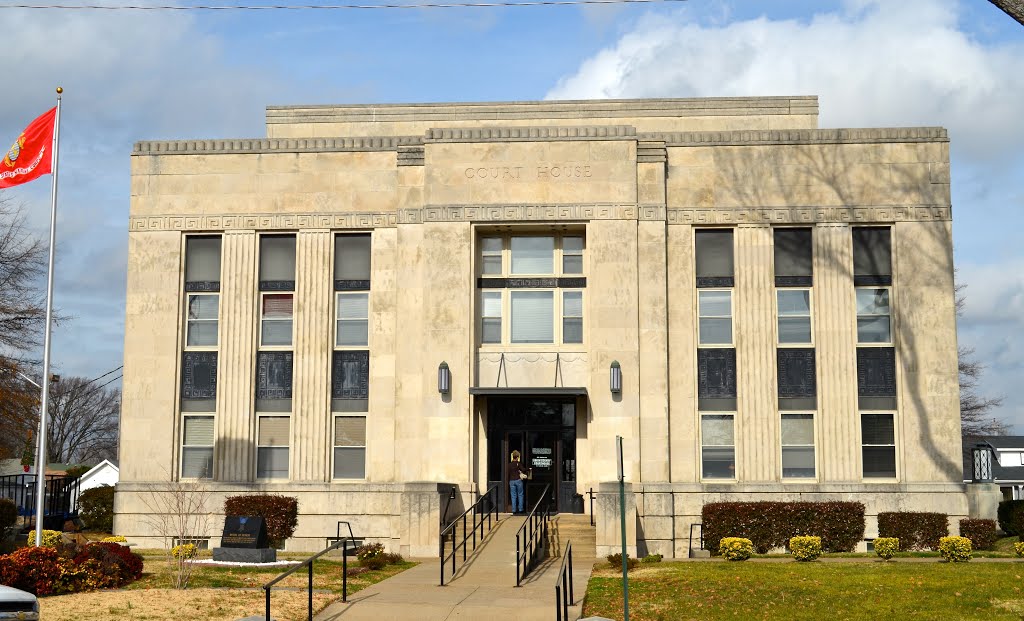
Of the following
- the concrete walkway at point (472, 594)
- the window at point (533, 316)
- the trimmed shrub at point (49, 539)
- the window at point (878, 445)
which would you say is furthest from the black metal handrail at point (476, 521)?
the window at point (878, 445)

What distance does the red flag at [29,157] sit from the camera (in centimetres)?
2414

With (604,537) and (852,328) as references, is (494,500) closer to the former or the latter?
(604,537)

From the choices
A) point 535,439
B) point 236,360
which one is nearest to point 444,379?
point 535,439

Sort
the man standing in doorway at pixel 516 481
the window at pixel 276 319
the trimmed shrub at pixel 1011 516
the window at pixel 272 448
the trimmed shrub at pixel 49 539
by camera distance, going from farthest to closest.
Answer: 1. the window at pixel 276 319
2. the window at pixel 272 448
3. the man standing in doorway at pixel 516 481
4. the trimmed shrub at pixel 1011 516
5. the trimmed shrub at pixel 49 539

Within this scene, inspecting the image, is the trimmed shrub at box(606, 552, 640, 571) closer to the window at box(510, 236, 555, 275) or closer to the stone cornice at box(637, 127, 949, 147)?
the window at box(510, 236, 555, 275)

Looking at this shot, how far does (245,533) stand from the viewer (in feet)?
86.7

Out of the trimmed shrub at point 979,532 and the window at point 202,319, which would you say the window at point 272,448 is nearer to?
the window at point 202,319

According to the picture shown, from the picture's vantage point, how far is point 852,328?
30328mm

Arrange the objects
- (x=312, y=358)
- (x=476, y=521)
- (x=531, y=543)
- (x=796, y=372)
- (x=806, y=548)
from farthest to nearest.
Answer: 1. (x=312, y=358)
2. (x=796, y=372)
3. (x=476, y=521)
4. (x=806, y=548)
5. (x=531, y=543)

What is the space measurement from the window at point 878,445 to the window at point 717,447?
140 inches

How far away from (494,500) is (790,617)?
13315 millimetres

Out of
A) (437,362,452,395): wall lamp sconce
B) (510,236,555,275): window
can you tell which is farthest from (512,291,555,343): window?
(437,362,452,395): wall lamp sconce

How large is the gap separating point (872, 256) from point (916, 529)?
24.8ft

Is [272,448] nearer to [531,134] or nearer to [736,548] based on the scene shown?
[531,134]
